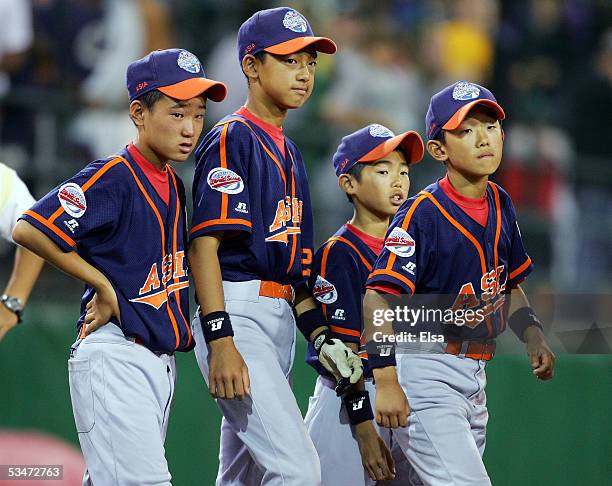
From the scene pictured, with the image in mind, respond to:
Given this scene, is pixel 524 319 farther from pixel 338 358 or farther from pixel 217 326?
pixel 217 326

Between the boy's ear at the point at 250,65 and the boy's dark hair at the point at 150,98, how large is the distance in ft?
1.53

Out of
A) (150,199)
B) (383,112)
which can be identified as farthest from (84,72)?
(150,199)

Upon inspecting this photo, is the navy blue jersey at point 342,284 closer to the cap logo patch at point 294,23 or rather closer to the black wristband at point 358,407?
the black wristband at point 358,407

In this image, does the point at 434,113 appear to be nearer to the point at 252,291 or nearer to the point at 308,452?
the point at 252,291

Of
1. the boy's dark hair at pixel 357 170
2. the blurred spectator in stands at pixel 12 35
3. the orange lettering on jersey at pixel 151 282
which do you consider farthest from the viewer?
the blurred spectator in stands at pixel 12 35

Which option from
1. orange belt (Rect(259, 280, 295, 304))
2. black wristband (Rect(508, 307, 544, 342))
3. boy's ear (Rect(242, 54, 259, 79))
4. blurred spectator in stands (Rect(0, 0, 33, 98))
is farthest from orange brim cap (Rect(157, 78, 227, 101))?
blurred spectator in stands (Rect(0, 0, 33, 98))

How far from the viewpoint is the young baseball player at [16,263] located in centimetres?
438

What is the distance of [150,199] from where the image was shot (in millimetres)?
3586

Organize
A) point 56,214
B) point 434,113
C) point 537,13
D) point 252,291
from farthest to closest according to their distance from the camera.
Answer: point 537,13
point 434,113
point 252,291
point 56,214

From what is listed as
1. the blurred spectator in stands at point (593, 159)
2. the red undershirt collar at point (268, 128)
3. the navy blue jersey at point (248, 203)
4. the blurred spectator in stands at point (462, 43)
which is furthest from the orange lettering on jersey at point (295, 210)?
the blurred spectator in stands at point (462, 43)

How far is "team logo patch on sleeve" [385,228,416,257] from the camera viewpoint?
376cm

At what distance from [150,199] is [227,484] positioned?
3.59 ft

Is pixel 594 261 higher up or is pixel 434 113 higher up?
pixel 434 113

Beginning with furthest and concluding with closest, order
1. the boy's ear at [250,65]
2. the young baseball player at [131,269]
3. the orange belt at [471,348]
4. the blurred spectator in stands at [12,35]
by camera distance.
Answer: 1. the blurred spectator in stands at [12,35]
2. the boy's ear at [250,65]
3. the orange belt at [471,348]
4. the young baseball player at [131,269]
